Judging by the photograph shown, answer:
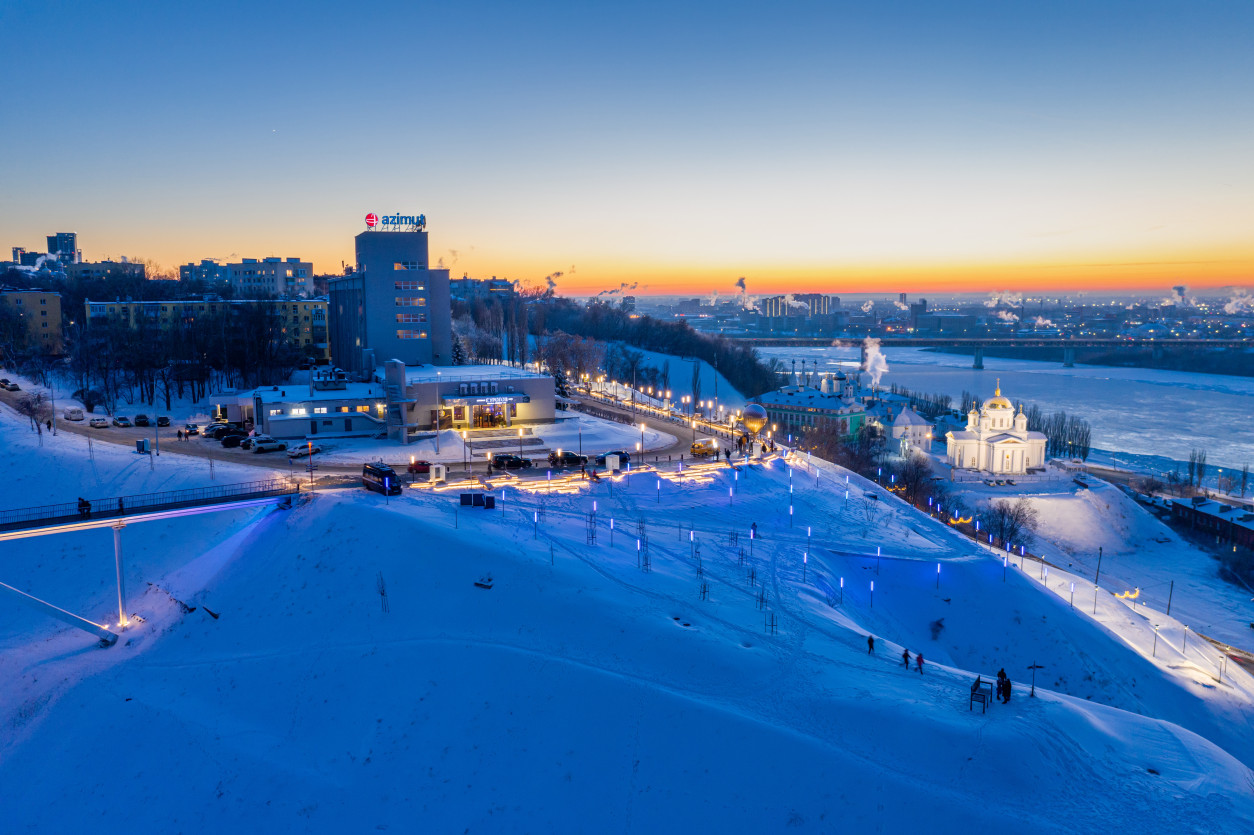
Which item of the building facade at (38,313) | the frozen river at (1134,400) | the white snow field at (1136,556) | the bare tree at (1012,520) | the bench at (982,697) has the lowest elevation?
the white snow field at (1136,556)

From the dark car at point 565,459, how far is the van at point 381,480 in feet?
30.1

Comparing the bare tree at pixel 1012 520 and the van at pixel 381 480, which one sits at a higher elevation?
the van at pixel 381 480

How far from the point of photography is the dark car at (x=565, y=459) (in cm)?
3862

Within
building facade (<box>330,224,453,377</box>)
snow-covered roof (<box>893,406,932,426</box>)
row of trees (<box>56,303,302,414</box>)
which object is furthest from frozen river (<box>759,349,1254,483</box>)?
row of trees (<box>56,303,302,414</box>)

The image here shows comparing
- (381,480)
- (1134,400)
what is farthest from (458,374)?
(1134,400)

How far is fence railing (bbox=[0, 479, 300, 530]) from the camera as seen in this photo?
990 inches

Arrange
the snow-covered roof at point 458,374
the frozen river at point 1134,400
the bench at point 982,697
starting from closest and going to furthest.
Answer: the bench at point 982,697
the snow-covered roof at point 458,374
the frozen river at point 1134,400

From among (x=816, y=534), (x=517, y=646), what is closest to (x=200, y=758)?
(x=517, y=646)

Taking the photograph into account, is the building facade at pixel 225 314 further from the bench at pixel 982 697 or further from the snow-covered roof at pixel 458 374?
the bench at pixel 982 697

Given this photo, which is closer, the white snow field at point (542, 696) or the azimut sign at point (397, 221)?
→ the white snow field at point (542, 696)

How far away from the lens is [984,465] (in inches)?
2776

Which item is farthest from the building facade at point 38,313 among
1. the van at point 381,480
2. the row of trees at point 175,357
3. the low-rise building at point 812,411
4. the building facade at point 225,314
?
the low-rise building at point 812,411

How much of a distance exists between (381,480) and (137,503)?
418 inches

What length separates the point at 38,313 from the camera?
80.4 m
